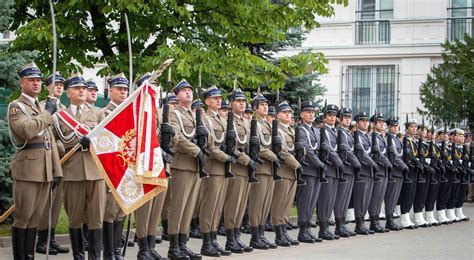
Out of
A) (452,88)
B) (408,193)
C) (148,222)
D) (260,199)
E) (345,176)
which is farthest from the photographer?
(452,88)

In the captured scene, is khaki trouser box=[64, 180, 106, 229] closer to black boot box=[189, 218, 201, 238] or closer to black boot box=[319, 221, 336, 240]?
black boot box=[189, 218, 201, 238]

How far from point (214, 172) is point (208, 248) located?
3.13 feet

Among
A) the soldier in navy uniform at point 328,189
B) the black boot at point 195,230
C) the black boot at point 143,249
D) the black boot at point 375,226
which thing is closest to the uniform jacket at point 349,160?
the soldier in navy uniform at point 328,189

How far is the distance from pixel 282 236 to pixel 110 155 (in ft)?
13.6

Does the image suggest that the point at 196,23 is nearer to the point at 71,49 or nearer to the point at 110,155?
the point at 71,49

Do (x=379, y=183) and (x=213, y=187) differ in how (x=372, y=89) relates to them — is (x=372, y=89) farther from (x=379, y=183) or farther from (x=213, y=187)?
(x=213, y=187)

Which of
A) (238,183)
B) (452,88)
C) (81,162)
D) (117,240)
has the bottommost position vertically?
(117,240)

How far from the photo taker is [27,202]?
9812 mm

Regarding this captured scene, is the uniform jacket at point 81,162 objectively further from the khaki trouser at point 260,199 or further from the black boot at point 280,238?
the black boot at point 280,238

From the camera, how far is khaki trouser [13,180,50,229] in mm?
9812

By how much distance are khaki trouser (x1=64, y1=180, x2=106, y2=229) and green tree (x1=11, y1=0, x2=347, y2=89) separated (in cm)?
536

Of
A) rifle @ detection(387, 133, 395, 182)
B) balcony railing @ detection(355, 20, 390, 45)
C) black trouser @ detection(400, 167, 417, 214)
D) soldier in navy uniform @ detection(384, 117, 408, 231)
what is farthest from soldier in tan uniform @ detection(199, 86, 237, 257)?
balcony railing @ detection(355, 20, 390, 45)

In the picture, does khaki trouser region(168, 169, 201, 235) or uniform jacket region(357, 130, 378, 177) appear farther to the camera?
uniform jacket region(357, 130, 378, 177)

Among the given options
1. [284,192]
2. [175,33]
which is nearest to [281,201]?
[284,192]
